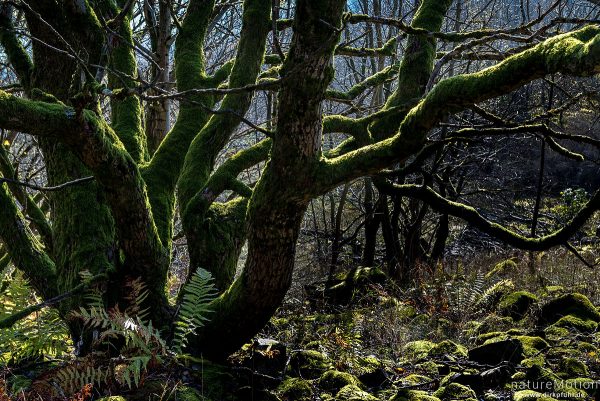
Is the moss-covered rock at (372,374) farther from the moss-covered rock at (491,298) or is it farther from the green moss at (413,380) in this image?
the moss-covered rock at (491,298)

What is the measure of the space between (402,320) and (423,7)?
319 cm

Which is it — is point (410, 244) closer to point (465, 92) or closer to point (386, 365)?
point (386, 365)

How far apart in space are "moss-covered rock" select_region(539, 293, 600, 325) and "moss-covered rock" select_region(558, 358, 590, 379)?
4.43ft

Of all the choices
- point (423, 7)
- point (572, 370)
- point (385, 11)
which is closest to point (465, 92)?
point (572, 370)

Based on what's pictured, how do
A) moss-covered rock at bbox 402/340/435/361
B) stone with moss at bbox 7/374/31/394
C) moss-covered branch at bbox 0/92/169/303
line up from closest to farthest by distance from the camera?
1. moss-covered branch at bbox 0/92/169/303
2. stone with moss at bbox 7/374/31/394
3. moss-covered rock at bbox 402/340/435/361

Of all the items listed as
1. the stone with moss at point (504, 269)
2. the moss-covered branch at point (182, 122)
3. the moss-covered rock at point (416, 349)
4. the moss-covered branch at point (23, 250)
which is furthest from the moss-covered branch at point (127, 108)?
the stone with moss at point (504, 269)

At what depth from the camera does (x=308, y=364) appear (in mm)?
3879

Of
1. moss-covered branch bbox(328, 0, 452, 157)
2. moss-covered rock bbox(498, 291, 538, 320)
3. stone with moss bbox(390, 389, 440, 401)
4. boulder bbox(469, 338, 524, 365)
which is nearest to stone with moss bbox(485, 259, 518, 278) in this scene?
moss-covered rock bbox(498, 291, 538, 320)

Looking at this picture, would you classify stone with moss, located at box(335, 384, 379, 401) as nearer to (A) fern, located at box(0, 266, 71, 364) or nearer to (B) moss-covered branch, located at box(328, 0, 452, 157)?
(A) fern, located at box(0, 266, 71, 364)

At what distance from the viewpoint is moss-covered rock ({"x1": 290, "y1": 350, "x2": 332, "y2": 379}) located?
12.4 ft

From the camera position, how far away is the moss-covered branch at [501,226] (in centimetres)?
319

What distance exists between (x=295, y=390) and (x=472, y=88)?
219 centimetres

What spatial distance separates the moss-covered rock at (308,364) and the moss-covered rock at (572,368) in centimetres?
162

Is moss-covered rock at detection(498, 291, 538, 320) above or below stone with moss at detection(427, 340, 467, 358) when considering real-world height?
above
